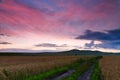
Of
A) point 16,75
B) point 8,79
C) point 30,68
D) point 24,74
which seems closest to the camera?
point 8,79

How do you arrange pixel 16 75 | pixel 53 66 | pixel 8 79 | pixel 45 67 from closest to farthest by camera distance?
pixel 8 79, pixel 16 75, pixel 45 67, pixel 53 66

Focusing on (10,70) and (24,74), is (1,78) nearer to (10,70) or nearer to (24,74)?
(10,70)

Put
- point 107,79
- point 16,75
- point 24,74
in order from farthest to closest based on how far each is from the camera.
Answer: point 24,74
point 16,75
point 107,79

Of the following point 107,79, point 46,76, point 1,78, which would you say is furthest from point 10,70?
point 107,79

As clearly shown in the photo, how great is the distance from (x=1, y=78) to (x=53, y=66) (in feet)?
69.5

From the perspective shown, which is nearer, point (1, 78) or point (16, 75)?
point (1, 78)

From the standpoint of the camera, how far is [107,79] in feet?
79.0

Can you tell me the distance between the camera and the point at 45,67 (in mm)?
40844

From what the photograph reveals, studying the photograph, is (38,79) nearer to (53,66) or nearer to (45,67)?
(45,67)

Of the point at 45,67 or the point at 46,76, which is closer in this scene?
the point at 46,76

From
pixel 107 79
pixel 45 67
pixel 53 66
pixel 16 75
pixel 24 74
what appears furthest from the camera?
pixel 53 66

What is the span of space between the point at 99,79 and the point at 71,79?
10.1 feet

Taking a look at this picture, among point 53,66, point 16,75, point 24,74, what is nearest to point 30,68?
point 24,74

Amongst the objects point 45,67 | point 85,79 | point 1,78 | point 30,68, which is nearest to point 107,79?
point 85,79
